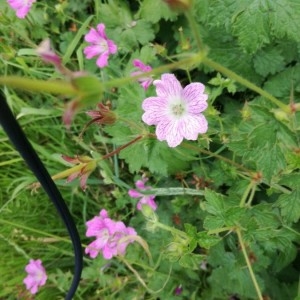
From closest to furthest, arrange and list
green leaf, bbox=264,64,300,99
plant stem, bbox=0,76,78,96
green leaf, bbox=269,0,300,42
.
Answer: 1. plant stem, bbox=0,76,78,96
2. green leaf, bbox=269,0,300,42
3. green leaf, bbox=264,64,300,99

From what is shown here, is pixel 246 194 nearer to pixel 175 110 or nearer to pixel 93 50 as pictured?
pixel 175 110

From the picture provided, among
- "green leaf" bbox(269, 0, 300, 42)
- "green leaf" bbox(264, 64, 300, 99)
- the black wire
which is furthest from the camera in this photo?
"green leaf" bbox(264, 64, 300, 99)

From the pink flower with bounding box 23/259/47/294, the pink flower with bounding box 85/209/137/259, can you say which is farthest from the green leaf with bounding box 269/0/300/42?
the pink flower with bounding box 23/259/47/294

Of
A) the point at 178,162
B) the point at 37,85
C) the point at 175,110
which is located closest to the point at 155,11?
the point at 178,162

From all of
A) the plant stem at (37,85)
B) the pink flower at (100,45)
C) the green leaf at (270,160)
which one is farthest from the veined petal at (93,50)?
the plant stem at (37,85)

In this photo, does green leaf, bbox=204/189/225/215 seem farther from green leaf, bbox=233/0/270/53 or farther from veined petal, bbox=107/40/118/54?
veined petal, bbox=107/40/118/54
